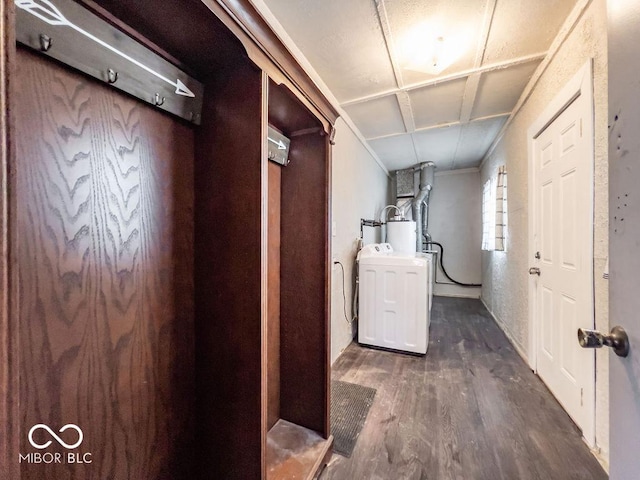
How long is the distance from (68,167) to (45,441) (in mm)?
686

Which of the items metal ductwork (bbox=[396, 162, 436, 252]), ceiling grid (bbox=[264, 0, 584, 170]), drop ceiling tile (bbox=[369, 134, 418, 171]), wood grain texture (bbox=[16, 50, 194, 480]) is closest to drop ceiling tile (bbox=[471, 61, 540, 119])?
ceiling grid (bbox=[264, 0, 584, 170])

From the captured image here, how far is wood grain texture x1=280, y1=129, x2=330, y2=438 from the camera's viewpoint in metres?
1.29

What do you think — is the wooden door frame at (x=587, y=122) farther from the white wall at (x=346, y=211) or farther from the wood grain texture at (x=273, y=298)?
the wood grain texture at (x=273, y=298)

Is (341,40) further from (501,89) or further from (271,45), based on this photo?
(501,89)

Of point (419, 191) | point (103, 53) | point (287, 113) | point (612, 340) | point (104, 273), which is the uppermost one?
point (419, 191)

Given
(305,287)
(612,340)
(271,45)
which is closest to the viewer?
(612,340)

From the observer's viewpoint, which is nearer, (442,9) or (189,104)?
(189,104)

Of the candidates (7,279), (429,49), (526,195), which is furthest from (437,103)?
(7,279)

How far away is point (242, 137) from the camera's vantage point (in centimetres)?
86

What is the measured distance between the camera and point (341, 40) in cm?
152

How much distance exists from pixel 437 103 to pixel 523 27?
81 centimetres

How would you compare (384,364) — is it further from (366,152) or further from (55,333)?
(366,152)

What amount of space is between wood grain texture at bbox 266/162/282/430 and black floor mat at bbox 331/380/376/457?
0.38 metres

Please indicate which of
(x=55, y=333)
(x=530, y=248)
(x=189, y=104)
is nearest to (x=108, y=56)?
(x=189, y=104)
